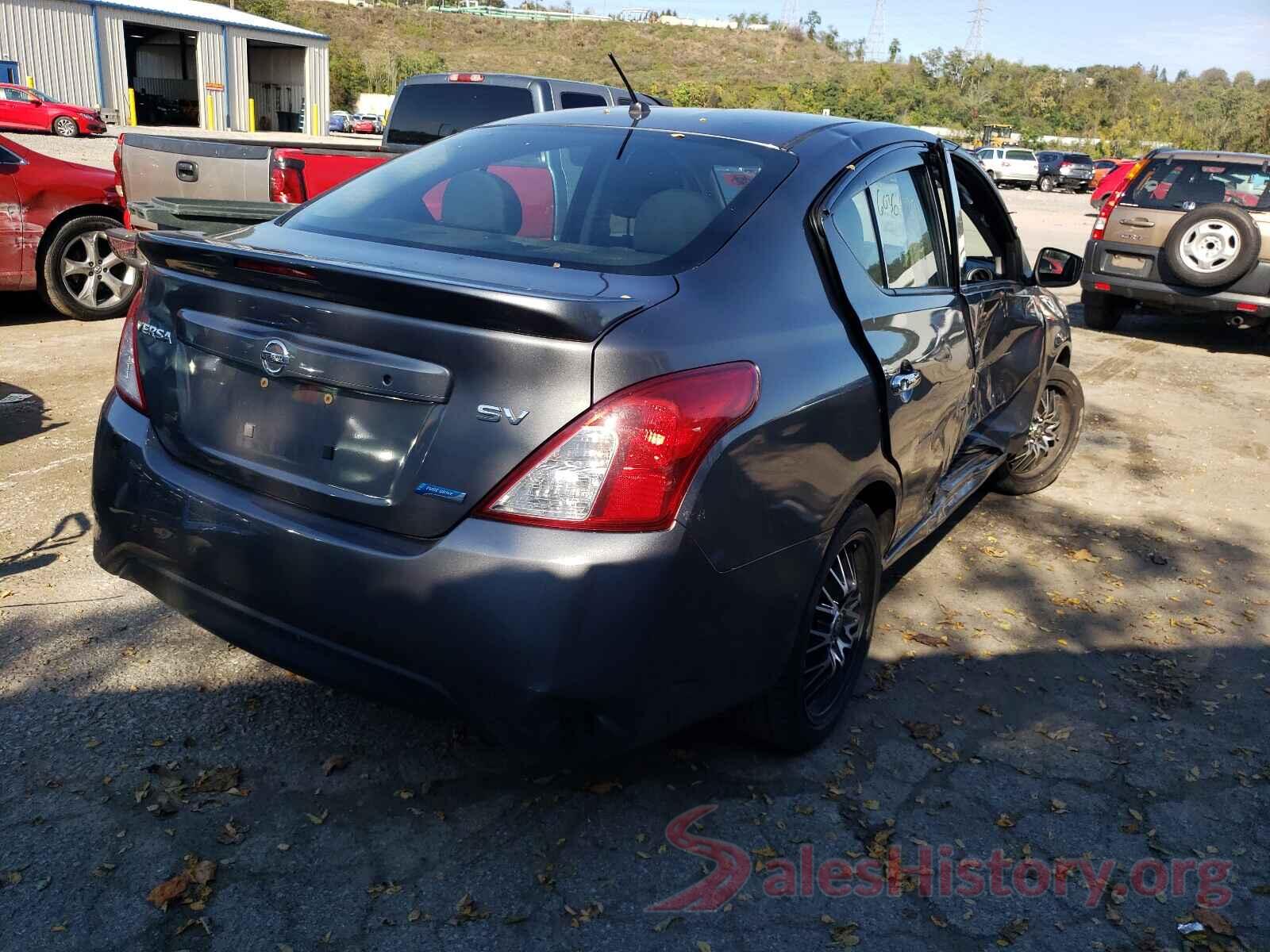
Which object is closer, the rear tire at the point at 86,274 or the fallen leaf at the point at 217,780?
the fallen leaf at the point at 217,780

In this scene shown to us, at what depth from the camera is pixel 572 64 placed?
Answer: 88.9m

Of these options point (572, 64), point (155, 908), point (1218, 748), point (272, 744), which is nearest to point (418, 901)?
point (155, 908)

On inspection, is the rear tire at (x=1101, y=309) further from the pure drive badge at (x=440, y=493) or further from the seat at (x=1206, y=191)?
the pure drive badge at (x=440, y=493)

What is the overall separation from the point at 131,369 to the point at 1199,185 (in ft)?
33.3

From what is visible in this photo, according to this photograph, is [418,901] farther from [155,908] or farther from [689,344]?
[689,344]

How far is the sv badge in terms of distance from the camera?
2.19 metres

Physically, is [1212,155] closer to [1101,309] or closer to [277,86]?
[1101,309]

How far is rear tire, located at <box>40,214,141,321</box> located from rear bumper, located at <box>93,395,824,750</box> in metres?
6.14

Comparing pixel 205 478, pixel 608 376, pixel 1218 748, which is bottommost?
pixel 1218 748

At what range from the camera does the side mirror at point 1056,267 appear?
4.71m

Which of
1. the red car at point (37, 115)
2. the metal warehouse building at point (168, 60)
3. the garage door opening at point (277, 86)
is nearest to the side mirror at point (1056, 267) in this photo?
the red car at point (37, 115)

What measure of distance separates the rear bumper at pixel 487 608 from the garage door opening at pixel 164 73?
48.1 m

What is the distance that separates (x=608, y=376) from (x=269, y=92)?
55664mm

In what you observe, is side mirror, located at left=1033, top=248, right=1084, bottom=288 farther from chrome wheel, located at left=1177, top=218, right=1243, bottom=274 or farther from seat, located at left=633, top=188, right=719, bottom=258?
chrome wheel, located at left=1177, top=218, right=1243, bottom=274
